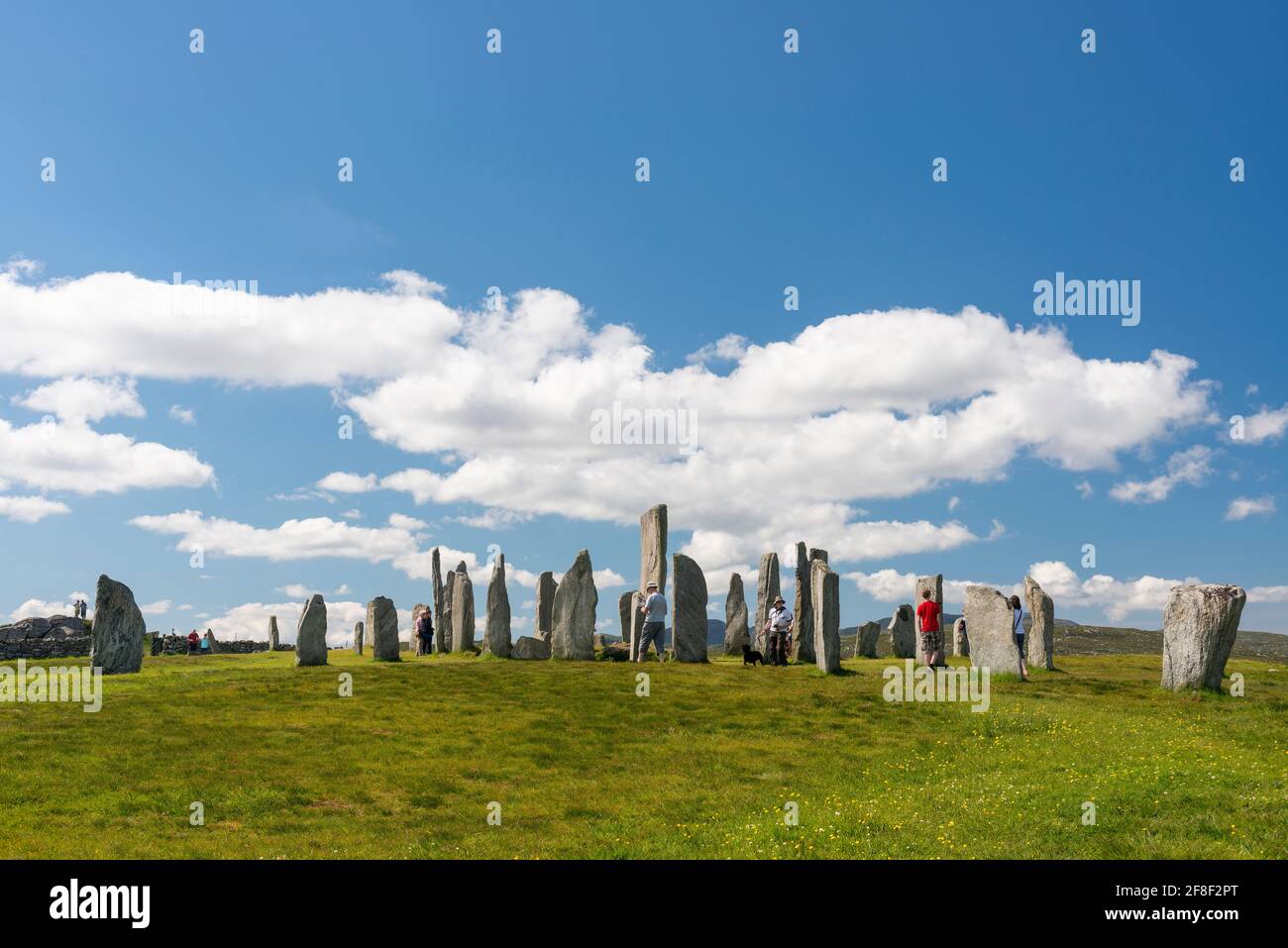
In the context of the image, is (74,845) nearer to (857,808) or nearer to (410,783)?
(410,783)

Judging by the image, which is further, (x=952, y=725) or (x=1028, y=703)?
(x=1028, y=703)

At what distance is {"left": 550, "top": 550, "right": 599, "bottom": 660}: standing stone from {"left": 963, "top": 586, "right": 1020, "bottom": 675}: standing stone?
12701mm

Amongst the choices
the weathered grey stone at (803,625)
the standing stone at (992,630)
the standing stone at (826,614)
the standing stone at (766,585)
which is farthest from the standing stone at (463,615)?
the standing stone at (992,630)

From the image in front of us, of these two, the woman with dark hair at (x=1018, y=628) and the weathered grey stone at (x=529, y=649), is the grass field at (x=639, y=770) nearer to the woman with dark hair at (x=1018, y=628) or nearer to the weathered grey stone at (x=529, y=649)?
the woman with dark hair at (x=1018, y=628)

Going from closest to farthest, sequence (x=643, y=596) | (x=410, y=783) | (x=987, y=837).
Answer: (x=987, y=837) < (x=410, y=783) < (x=643, y=596)

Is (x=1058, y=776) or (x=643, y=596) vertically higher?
(x=643, y=596)

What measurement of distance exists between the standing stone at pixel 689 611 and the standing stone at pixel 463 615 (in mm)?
10584

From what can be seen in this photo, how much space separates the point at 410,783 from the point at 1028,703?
1516cm

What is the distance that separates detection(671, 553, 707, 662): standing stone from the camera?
33.9m

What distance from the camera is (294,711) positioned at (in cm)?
2388

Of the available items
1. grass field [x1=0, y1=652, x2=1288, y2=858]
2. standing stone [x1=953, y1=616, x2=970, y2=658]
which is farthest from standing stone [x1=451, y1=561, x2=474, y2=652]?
standing stone [x1=953, y1=616, x2=970, y2=658]

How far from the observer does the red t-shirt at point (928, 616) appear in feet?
97.2

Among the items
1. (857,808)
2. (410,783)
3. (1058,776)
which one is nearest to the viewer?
(857,808)
